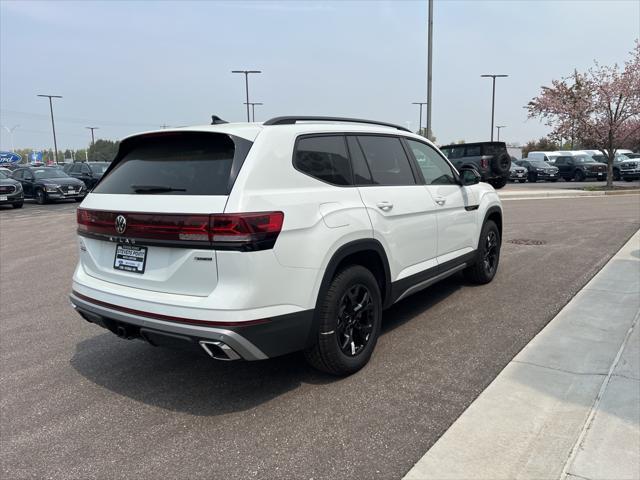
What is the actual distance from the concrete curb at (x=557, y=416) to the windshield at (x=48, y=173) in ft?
75.9

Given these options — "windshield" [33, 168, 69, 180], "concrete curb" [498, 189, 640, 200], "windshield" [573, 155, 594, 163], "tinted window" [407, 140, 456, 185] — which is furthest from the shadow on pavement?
"windshield" [573, 155, 594, 163]

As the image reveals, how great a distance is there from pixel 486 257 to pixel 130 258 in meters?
4.41

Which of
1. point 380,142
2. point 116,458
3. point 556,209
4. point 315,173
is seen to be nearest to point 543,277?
point 380,142

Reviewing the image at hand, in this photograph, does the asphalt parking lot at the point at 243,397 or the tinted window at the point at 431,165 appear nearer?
the asphalt parking lot at the point at 243,397

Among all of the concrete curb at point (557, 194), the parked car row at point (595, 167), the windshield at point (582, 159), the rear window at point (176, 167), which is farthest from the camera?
the windshield at point (582, 159)

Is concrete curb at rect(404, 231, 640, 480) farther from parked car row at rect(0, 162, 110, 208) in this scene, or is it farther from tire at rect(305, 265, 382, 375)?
parked car row at rect(0, 162, 110, 208)

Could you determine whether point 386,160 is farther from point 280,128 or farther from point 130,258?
point 130,258

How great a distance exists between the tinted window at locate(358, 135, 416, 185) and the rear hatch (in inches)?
51.0

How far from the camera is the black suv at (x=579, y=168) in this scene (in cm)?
3167

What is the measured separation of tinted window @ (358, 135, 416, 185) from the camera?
4082mm

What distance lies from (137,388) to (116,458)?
0.88 m

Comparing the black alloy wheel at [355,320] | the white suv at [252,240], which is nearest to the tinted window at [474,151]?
the white suv at [252,240]

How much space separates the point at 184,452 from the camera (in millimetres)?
2846

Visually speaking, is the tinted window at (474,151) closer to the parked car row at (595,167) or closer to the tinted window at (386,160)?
the parked car row at (595,167)
